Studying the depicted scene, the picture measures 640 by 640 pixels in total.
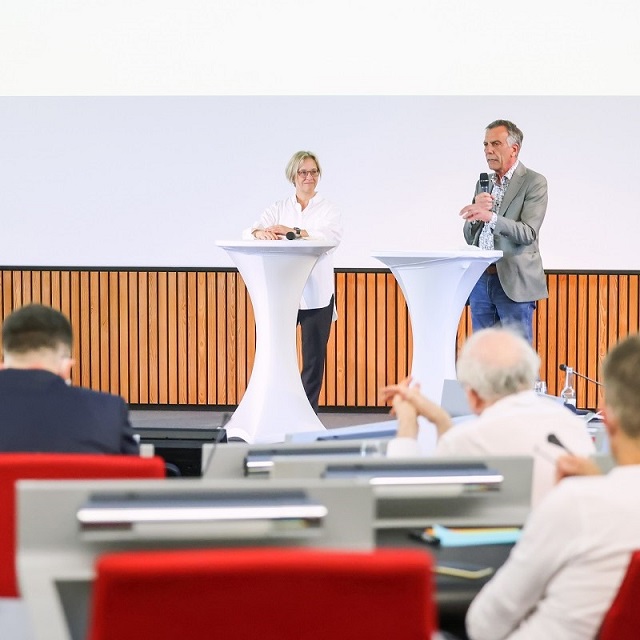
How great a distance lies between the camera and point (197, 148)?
8445 mm

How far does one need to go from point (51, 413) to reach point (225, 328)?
5.66m

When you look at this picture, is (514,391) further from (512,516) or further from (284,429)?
(284,429)

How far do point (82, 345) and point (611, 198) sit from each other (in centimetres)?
396

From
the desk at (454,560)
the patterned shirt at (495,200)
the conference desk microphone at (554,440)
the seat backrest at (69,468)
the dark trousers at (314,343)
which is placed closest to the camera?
the desk at (454,560)

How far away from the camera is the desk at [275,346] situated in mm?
5887

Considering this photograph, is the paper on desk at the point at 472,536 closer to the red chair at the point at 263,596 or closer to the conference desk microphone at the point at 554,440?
the conference desk microphone at the point at 554,440

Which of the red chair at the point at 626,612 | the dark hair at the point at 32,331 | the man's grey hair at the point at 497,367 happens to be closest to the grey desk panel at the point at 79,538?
the red chair at the point at 626,612

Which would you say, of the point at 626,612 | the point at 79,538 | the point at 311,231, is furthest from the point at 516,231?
the point at 79,538

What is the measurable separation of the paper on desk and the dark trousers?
473cm

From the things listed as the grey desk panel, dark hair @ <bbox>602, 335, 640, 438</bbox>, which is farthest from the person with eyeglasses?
the grey desk panel

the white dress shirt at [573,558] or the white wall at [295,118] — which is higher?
the white wall at [295,118]

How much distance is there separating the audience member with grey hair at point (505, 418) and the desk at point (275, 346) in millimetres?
2971

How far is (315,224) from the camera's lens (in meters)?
6.72

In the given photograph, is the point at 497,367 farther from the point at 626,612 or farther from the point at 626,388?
the point at 626,612
